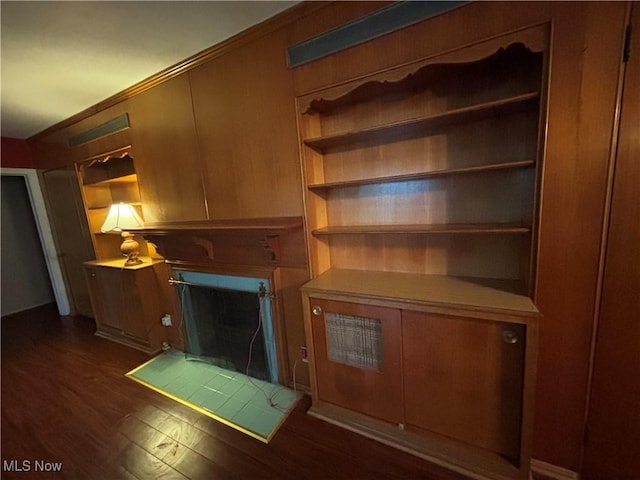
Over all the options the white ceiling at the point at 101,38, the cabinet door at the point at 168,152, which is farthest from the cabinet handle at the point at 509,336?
the cabinet door at the point at 168,152

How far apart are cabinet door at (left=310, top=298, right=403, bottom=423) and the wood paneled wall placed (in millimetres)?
458

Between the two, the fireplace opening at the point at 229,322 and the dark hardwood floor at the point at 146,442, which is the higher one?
the fireplace opening at the point at 229,322

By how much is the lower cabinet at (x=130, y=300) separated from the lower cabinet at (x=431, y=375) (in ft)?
6.12

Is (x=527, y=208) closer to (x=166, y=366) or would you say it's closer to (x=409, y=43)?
(x=409, y=43)

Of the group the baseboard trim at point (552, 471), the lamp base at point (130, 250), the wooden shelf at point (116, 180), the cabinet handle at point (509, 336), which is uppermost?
the wooden shelf at point (116, 180)

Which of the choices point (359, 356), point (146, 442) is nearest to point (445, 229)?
point (359, 356)

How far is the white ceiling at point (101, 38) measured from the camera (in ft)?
4.40

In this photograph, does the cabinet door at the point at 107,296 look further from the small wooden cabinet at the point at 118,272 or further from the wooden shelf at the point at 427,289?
the wooden shelf at the point at 427,289

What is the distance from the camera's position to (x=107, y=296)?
284 cm

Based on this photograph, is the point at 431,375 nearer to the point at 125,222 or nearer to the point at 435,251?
the point at 435,251

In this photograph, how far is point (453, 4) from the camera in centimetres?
112

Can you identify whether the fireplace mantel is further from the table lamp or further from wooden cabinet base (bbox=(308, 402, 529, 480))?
wooden cabinet base (bbox=(308, 402, 529, 480))

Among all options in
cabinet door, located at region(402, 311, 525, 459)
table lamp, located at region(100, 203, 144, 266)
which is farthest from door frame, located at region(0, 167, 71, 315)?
cabinet door, located at region(402, 311, 525, 459)

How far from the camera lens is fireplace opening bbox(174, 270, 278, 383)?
2.04 metres
